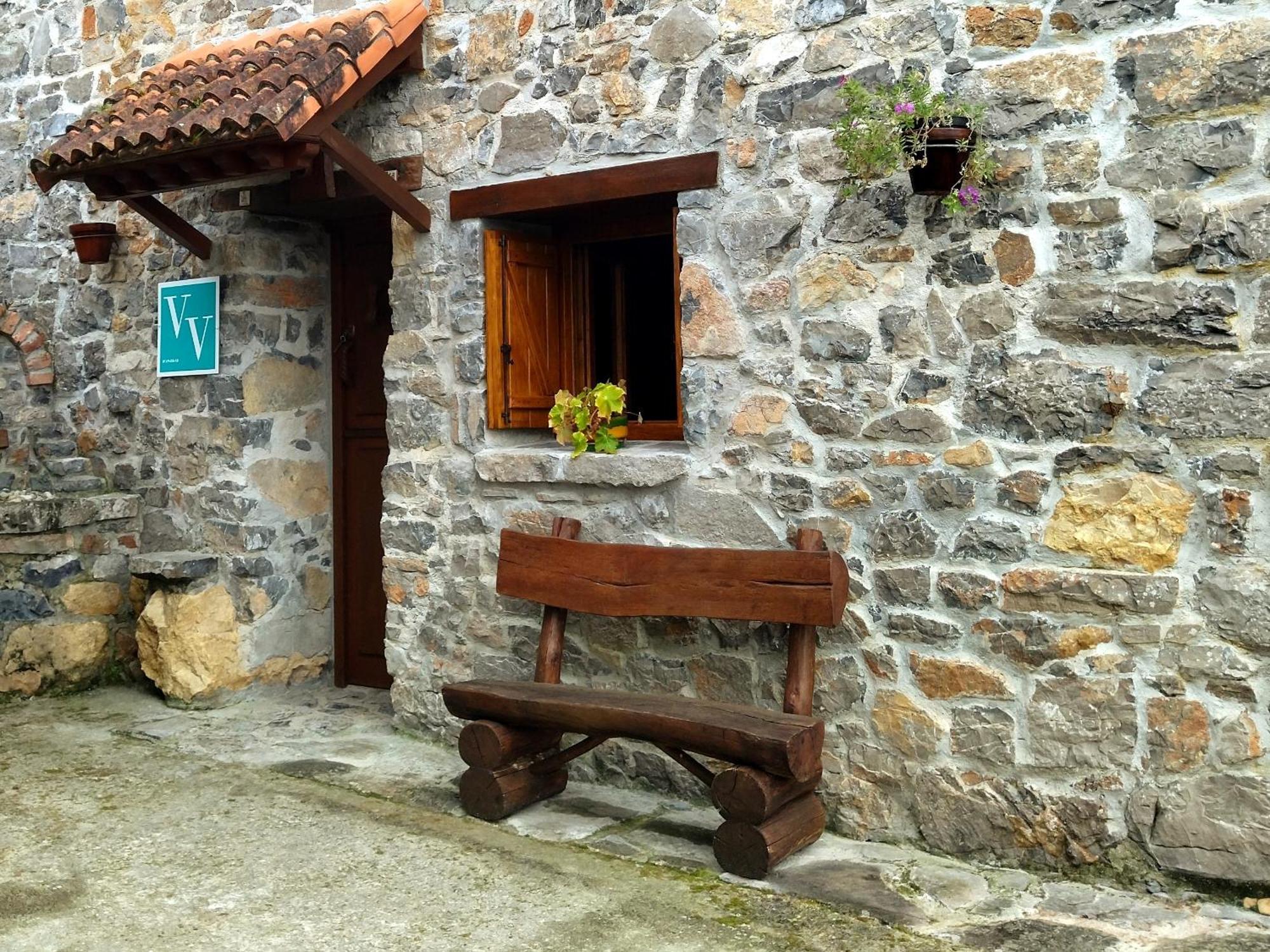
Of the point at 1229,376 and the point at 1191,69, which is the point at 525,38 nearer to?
the point at 1191,69

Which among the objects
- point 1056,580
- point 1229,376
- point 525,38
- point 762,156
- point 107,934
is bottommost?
point 107,934

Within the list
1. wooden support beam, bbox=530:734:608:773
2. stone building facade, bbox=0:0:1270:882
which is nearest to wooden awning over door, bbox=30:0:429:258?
stone building facade, bbox=0:0:1270:882

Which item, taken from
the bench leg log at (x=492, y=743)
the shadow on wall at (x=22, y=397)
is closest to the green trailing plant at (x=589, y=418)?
the bench leg log at (x=492, y=743)

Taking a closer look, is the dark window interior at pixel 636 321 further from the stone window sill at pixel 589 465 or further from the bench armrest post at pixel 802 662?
the bench armrest post at pixel 802 662

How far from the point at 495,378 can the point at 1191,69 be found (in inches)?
100

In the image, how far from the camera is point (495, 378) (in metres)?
4.77

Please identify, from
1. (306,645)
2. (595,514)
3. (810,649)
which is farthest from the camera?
(306,645)

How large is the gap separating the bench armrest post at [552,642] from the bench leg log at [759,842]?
881 millimetres

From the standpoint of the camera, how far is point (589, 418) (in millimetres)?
4508

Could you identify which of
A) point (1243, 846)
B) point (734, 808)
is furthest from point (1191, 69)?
point (734, 808)

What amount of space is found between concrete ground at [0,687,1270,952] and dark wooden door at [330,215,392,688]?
3.81ft

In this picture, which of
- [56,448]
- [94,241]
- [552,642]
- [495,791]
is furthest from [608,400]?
[56,448]

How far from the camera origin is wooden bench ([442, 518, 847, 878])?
11.8 ft

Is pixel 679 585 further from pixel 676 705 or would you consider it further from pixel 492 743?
pixel 492 743
